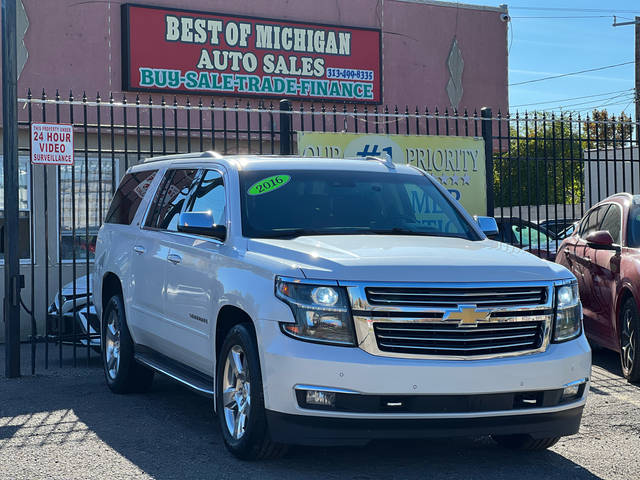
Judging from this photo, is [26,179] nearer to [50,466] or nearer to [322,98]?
[322,98]

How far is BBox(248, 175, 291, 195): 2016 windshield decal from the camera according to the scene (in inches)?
270

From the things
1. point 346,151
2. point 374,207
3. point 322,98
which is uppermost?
point 322,98

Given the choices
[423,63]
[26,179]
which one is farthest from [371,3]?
[26,179]

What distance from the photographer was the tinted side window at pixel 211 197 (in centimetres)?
695

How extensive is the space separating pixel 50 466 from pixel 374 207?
2.76 metres

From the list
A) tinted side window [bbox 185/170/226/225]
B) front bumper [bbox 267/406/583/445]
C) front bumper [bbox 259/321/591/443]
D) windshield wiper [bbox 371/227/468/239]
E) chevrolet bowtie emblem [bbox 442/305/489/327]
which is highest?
tinted side window [bbox 185/170/226/225]

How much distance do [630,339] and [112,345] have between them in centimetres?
459

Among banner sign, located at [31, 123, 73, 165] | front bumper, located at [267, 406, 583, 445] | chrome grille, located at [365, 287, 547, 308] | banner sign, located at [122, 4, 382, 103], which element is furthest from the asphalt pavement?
banner sign, located at [122, 4, 382, 103]

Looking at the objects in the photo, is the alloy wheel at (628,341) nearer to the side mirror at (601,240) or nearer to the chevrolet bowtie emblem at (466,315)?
the side mirror at (601,240)

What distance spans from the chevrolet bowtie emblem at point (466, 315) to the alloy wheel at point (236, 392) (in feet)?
4.07

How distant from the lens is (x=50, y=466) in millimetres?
6105

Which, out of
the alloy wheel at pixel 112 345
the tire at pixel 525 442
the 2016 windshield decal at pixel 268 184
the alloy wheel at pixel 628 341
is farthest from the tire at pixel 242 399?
the alloy wheel at pixel 628 341

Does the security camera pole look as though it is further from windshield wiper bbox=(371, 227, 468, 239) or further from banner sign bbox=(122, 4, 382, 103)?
banner sign bbox=(122, 4, 382, 103)

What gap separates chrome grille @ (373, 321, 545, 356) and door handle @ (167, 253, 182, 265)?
220 cm
